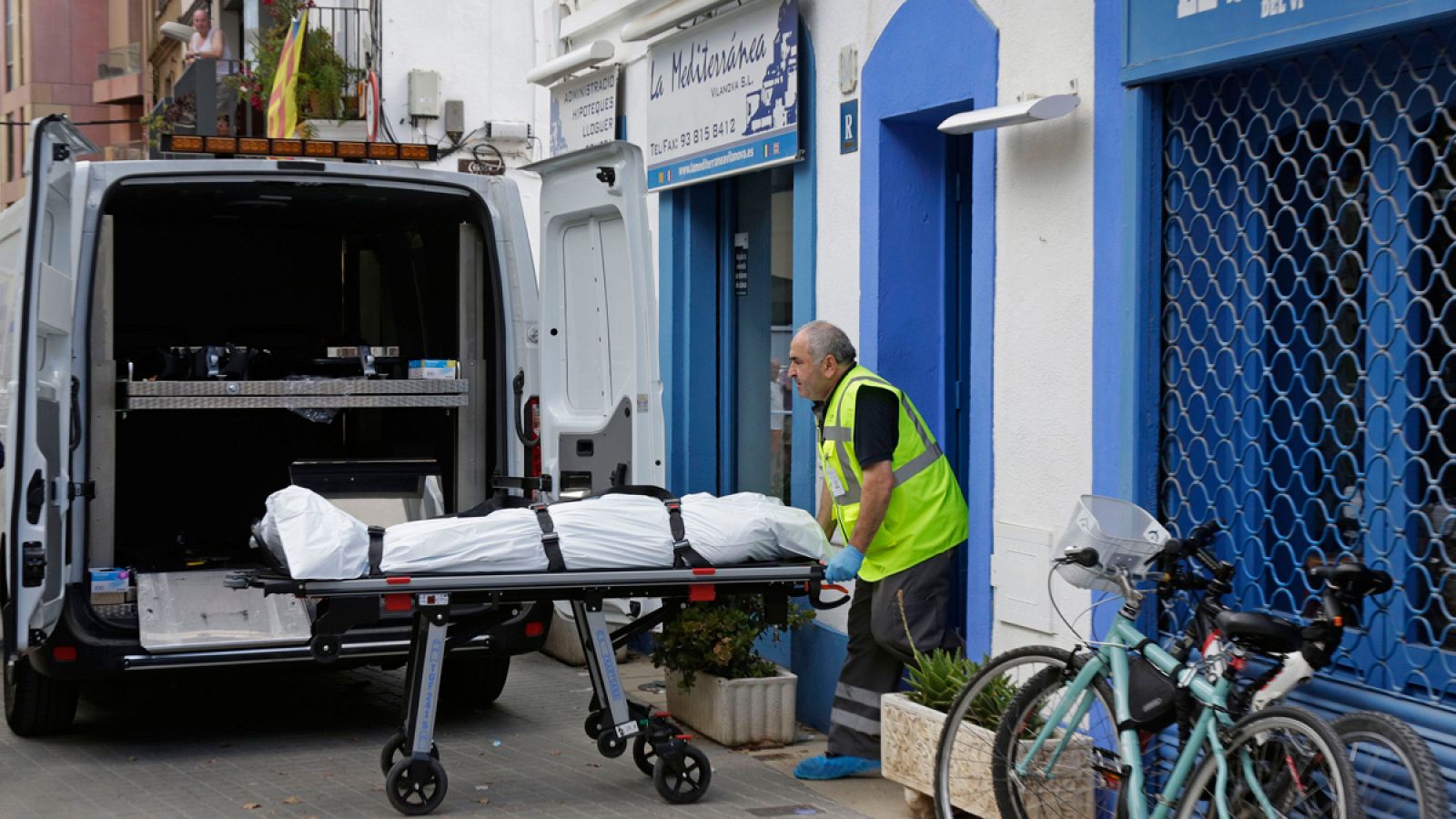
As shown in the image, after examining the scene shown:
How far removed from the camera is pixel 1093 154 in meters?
5.75

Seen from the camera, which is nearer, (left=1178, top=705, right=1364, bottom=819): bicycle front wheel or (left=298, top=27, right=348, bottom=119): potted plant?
(left=1178, top=705, right=1364, bottom=819): bicycle front wheel

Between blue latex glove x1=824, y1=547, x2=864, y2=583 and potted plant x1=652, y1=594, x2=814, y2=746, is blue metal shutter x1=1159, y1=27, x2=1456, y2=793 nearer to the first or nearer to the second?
blue latex glove x1=824, y1=547, x2=864, y2=583

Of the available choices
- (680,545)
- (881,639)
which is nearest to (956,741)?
(881,639)

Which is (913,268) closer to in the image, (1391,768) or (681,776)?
(681,776)

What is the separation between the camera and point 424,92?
1506cm

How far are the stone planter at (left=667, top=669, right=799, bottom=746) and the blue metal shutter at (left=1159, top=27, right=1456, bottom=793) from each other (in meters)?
2.10

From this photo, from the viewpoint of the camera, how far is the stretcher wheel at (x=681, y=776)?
6.00 m

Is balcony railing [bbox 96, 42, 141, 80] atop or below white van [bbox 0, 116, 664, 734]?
atop

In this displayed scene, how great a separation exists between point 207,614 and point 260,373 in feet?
5.12

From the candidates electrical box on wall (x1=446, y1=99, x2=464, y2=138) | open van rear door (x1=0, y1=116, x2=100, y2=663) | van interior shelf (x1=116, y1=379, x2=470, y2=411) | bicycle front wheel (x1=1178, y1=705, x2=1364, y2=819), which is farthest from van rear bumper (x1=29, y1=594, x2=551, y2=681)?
electrical box on wall (x1=446, y1=99, x2=464, y2=138)

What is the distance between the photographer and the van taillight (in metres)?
7.31

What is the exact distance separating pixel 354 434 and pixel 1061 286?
15.0ft

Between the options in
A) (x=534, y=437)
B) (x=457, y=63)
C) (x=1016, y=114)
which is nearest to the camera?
(x=1016, y=114)

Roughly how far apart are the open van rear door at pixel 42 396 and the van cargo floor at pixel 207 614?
410mm
